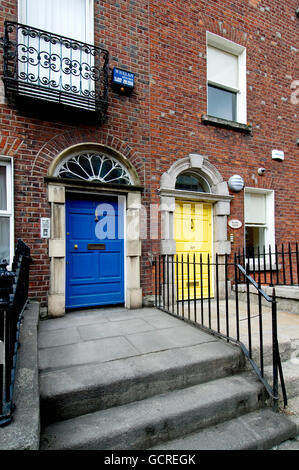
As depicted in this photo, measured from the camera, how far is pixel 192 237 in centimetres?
568

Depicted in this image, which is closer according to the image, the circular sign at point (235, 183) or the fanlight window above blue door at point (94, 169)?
the fanlight window above blue door at point (94, 169)

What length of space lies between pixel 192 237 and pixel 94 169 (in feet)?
8.32

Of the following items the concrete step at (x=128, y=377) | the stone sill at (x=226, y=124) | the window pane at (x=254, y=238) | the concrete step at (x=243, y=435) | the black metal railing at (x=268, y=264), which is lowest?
the concrete step at (x=243, y=435)

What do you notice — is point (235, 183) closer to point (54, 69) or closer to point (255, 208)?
point (255, 208)

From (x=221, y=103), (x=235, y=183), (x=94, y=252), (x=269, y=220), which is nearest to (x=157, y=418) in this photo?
(x=94, y=252)

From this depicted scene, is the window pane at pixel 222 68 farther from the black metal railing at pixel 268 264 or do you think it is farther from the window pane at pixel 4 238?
the window pane at pixel 4 238

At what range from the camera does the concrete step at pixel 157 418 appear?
1.86 metres

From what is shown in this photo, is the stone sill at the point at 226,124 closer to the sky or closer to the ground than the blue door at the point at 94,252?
closer to the sky

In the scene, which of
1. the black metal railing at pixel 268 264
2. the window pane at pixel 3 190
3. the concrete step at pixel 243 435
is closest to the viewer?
the concrete step at pixel 243 435

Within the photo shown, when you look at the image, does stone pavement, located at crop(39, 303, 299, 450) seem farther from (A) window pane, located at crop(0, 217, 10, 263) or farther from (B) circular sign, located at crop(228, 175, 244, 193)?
(B) circular sign, located at crop(228, 175, 244, 193)

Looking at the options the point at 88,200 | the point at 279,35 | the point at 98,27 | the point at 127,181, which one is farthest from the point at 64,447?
the point at 279,35

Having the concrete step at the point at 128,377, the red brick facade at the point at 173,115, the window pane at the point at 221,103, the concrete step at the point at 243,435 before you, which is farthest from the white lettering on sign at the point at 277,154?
the concrete step at the point at 243,435

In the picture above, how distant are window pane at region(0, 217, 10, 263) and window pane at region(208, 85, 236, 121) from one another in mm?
5009

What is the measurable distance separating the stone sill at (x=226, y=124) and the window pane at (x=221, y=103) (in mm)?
359
